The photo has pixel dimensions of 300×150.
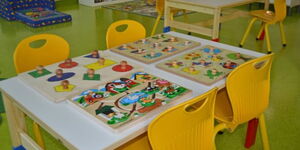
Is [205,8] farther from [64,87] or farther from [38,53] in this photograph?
[64,87]

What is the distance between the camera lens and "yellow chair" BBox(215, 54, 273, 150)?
50.5 inches

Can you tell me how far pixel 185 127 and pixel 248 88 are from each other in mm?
470

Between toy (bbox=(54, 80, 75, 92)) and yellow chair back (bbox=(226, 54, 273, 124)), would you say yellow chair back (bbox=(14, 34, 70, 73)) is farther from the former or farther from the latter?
yellow chair back (bbox=(226, 54, 273, 124))

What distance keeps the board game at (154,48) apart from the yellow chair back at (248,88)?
0.43 m

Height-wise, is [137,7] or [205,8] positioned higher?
[205,8]

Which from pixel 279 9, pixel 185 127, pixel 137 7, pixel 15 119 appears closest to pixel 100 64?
pixel 15 119

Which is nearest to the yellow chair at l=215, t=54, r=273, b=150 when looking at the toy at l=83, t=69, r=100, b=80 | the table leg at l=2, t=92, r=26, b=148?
the toy at l=83, t=69, r=100, b=80

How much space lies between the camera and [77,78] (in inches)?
51.7

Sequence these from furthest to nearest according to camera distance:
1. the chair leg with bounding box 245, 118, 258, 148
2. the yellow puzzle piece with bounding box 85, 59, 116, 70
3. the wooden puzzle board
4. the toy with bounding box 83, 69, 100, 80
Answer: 1. the chair leg with bounding box 245, 118, 258, 148
2. the yellow puzzle piece with bounding box 85, 59, 116, 70
3. the toy with bounding box 83, 69, 100, 80
4. the wooden puzzle board

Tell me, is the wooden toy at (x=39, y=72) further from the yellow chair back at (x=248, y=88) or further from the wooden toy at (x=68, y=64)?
the yellow chair back at (x=248, y=88)

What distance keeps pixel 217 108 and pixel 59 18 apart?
11.9 feet

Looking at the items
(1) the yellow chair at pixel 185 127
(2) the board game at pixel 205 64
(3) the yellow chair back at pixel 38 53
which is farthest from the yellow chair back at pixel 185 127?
(3) the yellow chair back at pixel 38 53

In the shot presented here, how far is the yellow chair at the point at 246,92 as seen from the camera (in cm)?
128

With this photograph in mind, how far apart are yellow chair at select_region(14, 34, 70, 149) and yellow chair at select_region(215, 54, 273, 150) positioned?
0.95m
